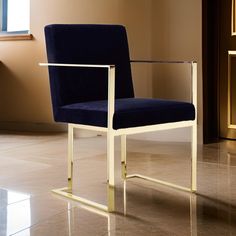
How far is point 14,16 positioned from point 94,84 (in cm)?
293

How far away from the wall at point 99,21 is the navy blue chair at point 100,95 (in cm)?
145

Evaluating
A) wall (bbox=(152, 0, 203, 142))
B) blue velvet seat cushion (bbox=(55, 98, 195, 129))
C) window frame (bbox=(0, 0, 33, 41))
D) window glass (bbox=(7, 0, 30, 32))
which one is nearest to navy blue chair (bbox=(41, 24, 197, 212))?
blue velvet seat cushion (bbox=(55, 98, 195, 129))

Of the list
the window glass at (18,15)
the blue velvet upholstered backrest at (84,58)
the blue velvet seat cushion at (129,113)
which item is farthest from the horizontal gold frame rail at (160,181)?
the window glass at (18,15)

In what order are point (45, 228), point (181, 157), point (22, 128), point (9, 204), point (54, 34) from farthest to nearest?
point (22, 128), point (181, 157), point (54, 34), point (9, 204), point (45, 228)

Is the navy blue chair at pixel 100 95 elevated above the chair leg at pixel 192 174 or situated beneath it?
elevated above

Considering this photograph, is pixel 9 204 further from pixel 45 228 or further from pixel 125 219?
pixel 125 219

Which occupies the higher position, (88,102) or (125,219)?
(88,102)

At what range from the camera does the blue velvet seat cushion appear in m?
2.15

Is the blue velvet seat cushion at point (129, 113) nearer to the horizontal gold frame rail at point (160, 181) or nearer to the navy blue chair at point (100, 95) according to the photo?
the navy blue chair at point (100, 95)

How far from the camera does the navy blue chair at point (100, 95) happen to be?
2.15 m

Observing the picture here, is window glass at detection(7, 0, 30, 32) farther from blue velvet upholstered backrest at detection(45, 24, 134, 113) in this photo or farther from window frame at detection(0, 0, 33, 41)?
blue velvet upholstered backrest at detection(45, 24, 134, 113)

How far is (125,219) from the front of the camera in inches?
81.0

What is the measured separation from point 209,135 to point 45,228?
253cm

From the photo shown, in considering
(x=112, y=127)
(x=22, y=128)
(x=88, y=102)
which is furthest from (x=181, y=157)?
(x=22, y=128)
